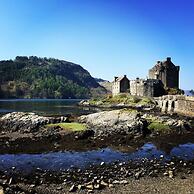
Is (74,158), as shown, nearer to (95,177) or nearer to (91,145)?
(91,145)

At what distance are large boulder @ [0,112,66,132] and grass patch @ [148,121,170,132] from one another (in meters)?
14.2

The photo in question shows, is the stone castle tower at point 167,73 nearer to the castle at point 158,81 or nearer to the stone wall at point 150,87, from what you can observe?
the castle at point 158,81

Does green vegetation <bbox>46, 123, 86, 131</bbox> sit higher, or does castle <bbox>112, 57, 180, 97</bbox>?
castle <bbox>112, 57, 180, 97</bbox>

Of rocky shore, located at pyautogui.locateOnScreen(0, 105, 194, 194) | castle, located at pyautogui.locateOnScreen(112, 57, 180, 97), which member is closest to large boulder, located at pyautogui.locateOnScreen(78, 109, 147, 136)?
rocky shore, located at pyautogui.locateOnScreen(0, 105, 194, 194)

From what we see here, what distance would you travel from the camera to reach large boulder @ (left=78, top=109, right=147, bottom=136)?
47.5 metres

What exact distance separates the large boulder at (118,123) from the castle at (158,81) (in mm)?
74034

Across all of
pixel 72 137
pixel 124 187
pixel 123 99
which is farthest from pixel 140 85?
pixel 124 187

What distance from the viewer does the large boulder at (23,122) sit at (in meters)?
51.0

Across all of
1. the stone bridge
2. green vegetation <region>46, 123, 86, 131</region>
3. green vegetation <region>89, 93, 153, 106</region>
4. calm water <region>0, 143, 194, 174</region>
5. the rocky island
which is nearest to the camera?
the rocky island

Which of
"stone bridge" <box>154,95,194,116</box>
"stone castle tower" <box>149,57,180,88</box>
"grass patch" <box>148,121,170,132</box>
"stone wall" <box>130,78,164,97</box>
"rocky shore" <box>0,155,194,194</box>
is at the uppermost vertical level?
"stone castle tower" <box>149,57,180,88</box>

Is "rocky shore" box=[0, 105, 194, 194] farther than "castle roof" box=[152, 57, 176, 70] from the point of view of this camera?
No

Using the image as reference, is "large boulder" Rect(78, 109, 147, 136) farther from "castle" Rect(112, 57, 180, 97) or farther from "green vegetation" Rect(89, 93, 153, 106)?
"castle" Rect(112, 57, 180, 97)

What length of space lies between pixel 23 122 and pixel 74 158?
72.3 feet

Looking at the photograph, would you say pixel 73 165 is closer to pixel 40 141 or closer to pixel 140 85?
pixel 40 141
